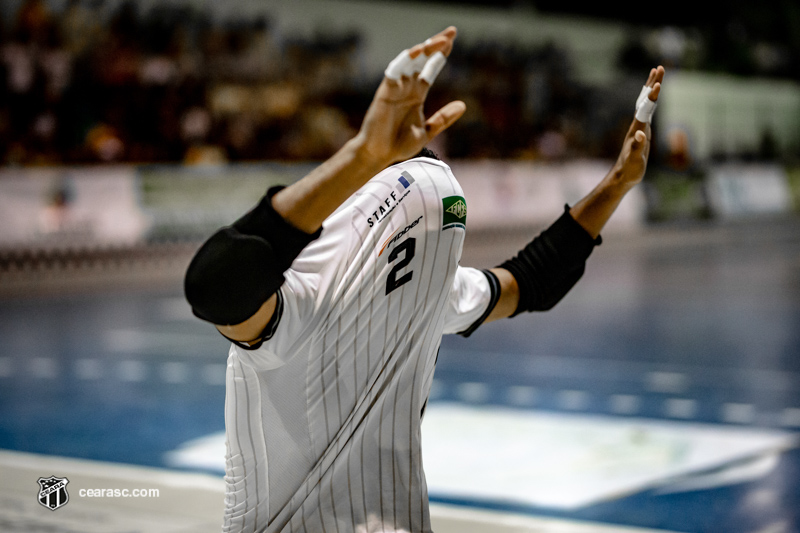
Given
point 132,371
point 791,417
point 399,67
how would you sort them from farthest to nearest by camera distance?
point 132,371 < point 791,417 < point 399,67

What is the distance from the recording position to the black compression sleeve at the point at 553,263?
9.26ft

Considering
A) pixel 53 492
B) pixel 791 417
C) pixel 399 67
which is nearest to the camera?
pixel 399 67

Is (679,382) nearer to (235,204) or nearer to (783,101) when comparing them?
(235,204)

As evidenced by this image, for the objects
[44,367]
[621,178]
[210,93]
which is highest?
[210,93]

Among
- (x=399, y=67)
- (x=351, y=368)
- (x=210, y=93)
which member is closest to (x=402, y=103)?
(x=399, y=67)

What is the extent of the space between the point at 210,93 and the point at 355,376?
48.8 feet

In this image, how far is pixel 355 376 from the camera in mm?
2244

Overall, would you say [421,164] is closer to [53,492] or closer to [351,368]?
[351,368]

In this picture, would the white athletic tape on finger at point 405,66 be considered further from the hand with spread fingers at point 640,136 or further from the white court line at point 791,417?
the white court line at point 791,417

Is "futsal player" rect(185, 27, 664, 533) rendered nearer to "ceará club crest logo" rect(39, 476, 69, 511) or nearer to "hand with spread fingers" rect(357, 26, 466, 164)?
"hand with spread fingers" rect(357, 26, 466, 164)

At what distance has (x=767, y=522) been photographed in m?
3.73

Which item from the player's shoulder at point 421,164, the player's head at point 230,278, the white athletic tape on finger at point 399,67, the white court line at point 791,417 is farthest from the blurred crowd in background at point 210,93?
the white athletic tape on finger at point 399,67

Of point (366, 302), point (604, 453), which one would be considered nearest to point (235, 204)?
point (604, 453)

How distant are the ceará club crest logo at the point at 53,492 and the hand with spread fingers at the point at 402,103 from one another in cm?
269
